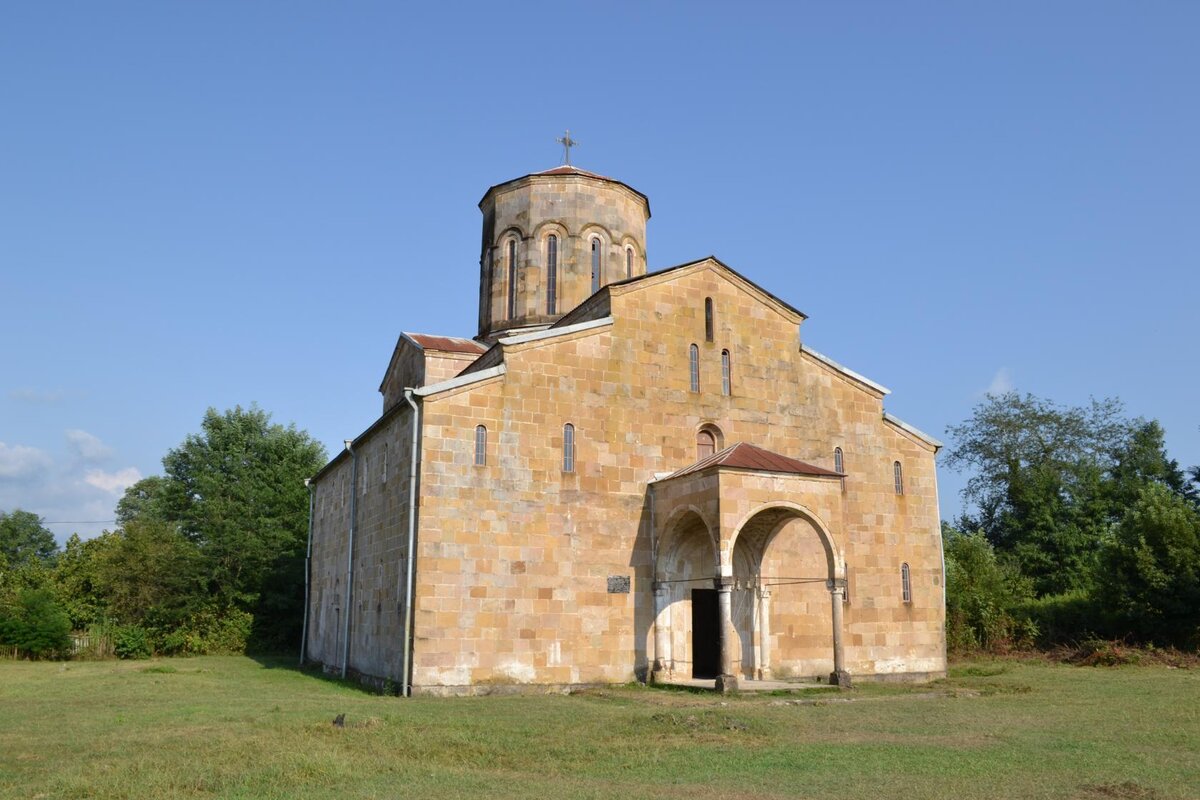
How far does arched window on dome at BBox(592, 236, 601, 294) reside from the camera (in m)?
27.1

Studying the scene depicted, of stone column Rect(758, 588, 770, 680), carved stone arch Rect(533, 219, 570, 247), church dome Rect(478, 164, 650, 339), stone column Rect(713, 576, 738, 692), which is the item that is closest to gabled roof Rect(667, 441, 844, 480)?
stone column Rect(713, 576, 738, 692)

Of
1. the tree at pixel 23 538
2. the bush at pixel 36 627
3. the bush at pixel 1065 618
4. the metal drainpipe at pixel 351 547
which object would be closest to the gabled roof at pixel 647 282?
the metal drainpipe at pixel 351 547

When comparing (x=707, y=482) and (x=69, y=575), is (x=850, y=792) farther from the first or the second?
(x=69, y=575)

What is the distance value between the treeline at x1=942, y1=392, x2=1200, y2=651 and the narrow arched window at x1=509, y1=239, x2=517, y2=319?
16.1m

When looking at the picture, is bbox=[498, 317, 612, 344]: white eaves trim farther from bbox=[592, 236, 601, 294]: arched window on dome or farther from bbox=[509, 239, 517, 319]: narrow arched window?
bbox=[509, 239, 517, 319]: narrow arched window

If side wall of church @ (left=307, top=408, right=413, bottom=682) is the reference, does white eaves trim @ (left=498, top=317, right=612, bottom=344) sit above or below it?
above

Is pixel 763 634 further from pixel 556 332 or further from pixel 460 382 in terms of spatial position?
pixel 460 382

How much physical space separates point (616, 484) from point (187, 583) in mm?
22511

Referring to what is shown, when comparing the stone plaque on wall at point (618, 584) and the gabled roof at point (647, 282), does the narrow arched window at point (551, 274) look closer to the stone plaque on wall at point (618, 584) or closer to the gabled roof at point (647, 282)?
the gabled roof at point (647, 282)

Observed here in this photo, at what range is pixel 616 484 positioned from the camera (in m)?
20.3

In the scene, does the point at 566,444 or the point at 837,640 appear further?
the point at 566,444

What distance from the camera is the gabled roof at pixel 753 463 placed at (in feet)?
62.3

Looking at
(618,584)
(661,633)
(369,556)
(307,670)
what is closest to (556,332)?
(618,584)

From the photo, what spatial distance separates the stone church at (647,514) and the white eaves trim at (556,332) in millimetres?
60
